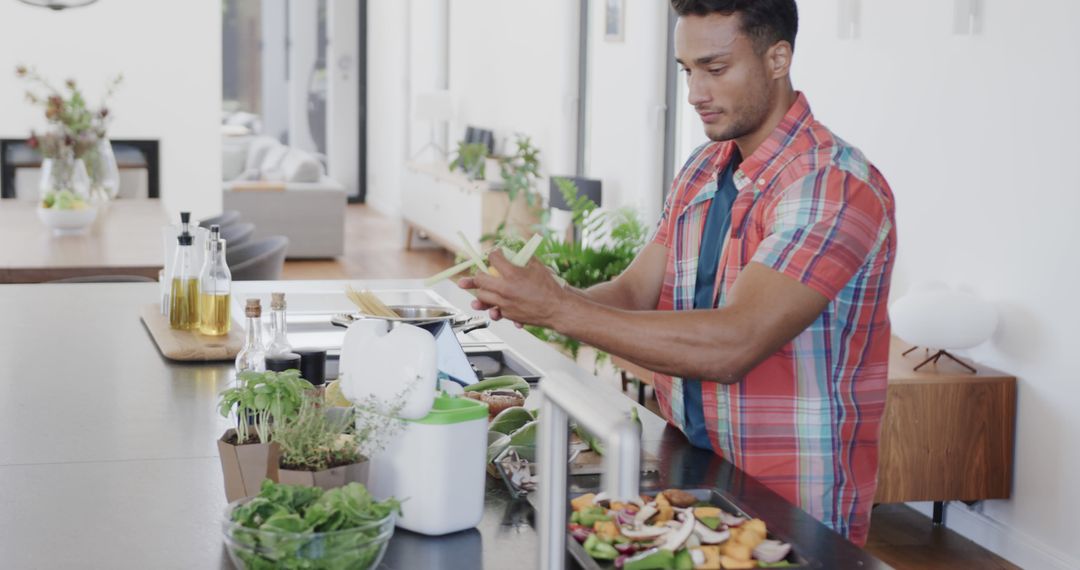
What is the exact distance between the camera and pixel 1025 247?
159 inches

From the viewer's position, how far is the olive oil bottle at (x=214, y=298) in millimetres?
2996

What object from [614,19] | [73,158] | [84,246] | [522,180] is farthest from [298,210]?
[84,246]

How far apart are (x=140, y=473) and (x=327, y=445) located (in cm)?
48

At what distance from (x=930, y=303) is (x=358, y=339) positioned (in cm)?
282

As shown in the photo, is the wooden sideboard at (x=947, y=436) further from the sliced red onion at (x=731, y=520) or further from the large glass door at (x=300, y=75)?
the large glass door at (x=300, y=75)

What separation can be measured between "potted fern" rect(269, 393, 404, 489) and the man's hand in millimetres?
345

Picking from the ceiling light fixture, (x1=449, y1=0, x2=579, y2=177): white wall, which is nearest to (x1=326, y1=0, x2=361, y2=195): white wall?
(x1=449, y1=0, x2=579, y2=177): white wall

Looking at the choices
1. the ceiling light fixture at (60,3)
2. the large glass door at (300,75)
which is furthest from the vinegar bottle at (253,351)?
the large glass door at (300,75)

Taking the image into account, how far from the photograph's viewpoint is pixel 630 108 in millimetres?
7863

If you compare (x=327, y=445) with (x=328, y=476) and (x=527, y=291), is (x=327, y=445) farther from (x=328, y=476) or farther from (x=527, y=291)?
(x=527, y=291)

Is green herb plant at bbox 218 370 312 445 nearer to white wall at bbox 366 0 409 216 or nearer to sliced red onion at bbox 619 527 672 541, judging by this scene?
sliced red onion at bbox 619 527 672 541

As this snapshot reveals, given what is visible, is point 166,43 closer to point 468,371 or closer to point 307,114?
point 468,371

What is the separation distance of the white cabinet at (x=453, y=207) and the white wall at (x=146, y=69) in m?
1.74

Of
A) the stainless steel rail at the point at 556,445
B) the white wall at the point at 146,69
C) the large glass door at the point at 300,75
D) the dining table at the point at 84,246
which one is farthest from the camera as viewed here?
the large glass door at the point at 300,75
